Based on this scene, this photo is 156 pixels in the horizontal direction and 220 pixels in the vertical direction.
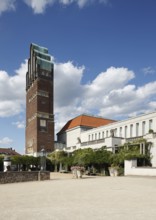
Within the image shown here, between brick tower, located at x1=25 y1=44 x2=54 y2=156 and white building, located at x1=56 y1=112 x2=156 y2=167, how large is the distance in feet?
18.3

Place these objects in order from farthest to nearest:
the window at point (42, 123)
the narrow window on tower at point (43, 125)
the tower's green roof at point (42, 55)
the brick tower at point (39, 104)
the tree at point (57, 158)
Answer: the tower's green roof at point (42, 55) → the window at point (42, 123) → the narrow window on tower at point (43, 125) → the brick tower at point (39, 104) → the tree at point (57, 158)

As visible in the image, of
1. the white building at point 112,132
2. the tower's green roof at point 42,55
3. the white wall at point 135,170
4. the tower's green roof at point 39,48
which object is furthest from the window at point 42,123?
the white wall at point 135,170

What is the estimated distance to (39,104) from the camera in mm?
80000

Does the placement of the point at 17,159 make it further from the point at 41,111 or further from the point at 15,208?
the point at 15,208

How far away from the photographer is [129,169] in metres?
30.9

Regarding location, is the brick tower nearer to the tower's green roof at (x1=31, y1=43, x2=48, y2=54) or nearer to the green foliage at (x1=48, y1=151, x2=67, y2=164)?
the tower's green roof at (x1=31, y1=43, x2=48, y2=54)

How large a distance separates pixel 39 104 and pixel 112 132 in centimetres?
3616

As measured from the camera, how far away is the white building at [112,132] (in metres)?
40.9

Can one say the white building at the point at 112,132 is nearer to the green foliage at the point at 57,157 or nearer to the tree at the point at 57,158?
the green foliage at the point at 57,157

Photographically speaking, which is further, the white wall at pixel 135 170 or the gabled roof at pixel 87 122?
the gabled roof at pixel 87 122

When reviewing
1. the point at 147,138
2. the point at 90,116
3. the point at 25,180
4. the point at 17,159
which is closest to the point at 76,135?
the point at 90,116

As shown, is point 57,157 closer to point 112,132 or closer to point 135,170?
point 112,132

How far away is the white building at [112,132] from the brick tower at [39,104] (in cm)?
557

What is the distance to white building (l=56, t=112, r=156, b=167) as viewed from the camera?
4091 cm
